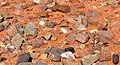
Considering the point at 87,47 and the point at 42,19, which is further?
the point at 42,19

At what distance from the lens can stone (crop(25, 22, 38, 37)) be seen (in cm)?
626

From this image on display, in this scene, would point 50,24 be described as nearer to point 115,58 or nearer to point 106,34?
point 106,34

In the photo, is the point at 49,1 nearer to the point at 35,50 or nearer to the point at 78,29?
the point at 78,29

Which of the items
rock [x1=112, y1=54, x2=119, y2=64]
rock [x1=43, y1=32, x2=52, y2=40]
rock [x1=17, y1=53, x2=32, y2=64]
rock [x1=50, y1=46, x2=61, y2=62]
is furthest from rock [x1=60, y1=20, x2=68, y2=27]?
rock [x1=112, y1=54, x2=119, y2=64]

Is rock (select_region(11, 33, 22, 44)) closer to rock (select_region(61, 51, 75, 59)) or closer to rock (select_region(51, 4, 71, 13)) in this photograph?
rock (select_region(61, 51, 75, 59))

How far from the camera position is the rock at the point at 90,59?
545 cm

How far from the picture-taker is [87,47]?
588 centimetres

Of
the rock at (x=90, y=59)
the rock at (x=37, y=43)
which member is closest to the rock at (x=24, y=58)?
the rock at (x=37, y=43)

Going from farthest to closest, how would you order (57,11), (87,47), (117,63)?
(57,11), (87,47), (117,63)

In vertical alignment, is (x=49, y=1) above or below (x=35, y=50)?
above

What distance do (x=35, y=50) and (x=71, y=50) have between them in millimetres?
729

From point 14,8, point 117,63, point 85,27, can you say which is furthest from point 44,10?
point 117,63

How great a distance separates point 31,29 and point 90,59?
5.25ft

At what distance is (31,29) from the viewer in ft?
21.0
